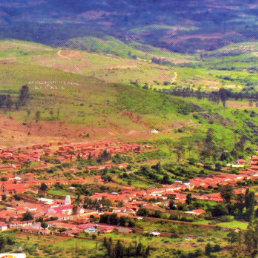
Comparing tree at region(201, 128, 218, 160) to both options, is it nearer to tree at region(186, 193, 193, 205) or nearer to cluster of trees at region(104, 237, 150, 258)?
tree at region(186, 193, 193, 205)

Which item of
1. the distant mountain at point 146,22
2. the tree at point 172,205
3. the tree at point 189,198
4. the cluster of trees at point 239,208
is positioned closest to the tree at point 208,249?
the cluster of trees at point 239,208

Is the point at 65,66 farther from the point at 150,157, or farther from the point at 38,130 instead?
the point at 150,157

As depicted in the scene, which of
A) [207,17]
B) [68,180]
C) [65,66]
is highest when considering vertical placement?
[207,17]

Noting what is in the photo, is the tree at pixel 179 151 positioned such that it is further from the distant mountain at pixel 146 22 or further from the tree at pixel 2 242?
the distant mountain at pixel 146 22

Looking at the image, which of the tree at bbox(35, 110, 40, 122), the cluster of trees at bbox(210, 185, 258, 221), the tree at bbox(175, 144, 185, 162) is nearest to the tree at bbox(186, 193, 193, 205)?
the cluster of trees at bbox(210, 185, 258, 221)

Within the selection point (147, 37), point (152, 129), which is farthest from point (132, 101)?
point (147, 37)
